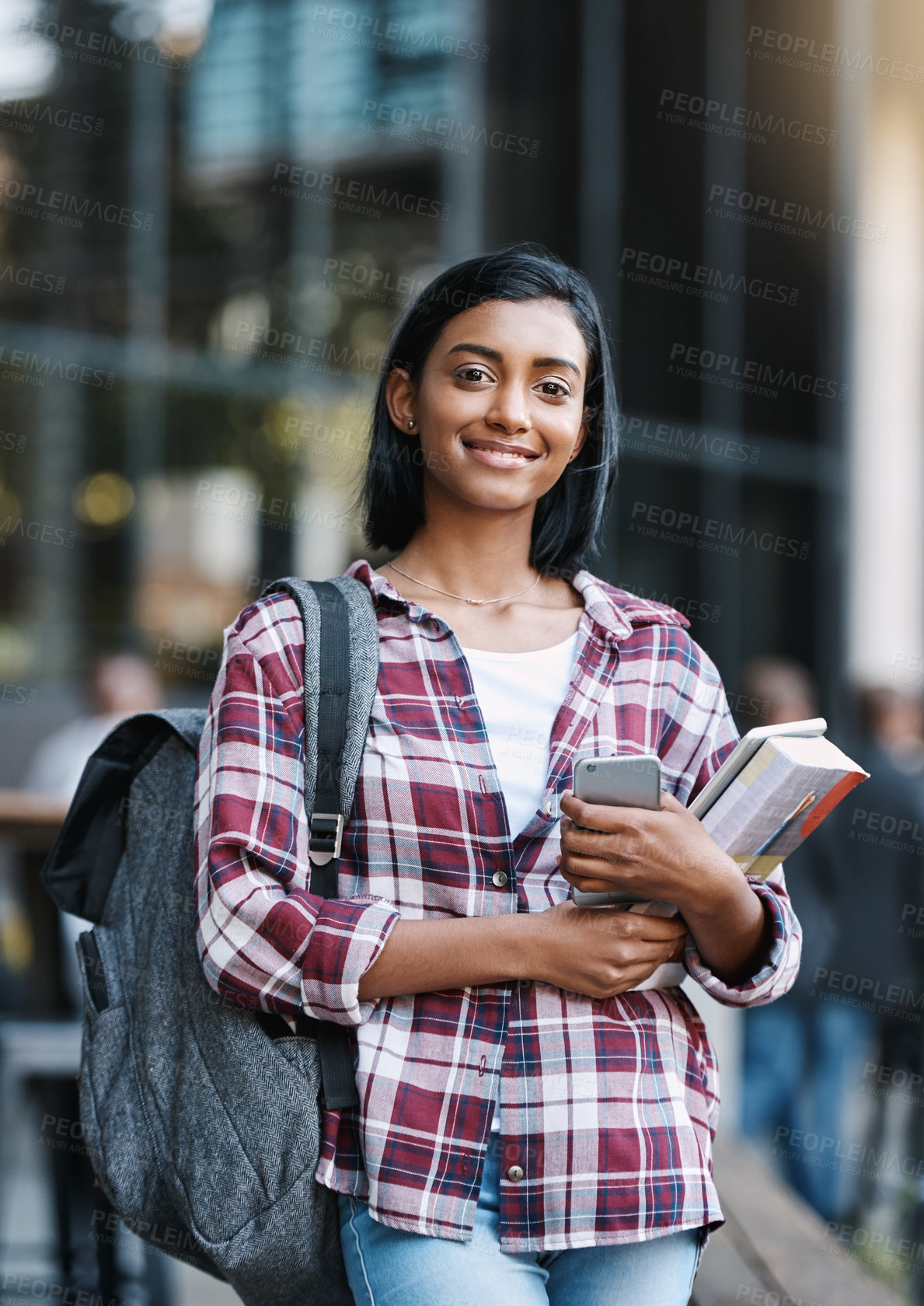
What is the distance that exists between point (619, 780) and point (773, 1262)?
1.43m

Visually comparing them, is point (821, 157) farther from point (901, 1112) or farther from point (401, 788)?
point (401, 788)

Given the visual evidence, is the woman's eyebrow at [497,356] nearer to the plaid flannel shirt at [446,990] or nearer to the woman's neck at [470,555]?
the woman's neck at [470,555]

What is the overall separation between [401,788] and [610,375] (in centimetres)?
69

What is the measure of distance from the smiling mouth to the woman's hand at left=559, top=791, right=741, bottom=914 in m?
0.47

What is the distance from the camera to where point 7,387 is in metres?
10.1

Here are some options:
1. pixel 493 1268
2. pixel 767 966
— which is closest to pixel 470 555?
pixel 767 966
